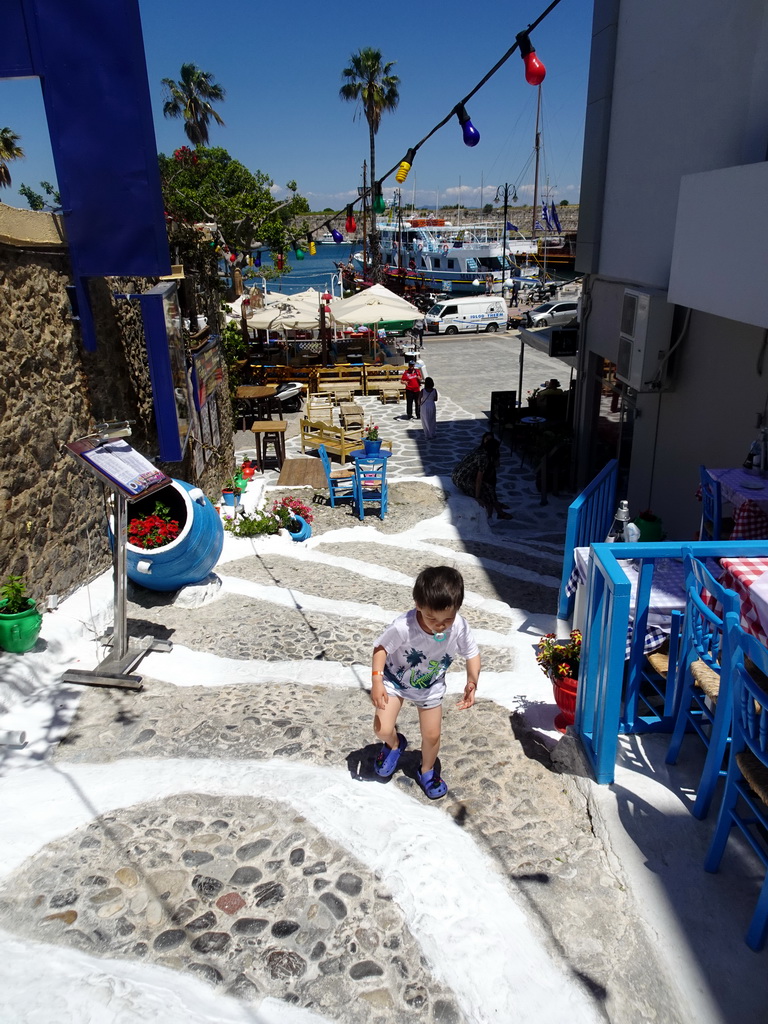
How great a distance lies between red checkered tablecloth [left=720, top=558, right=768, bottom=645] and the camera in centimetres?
321

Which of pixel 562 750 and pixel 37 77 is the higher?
pixel 37 77

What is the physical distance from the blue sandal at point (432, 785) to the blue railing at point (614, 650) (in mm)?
817

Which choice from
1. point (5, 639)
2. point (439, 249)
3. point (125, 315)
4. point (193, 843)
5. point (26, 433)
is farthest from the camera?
point (439, 249)

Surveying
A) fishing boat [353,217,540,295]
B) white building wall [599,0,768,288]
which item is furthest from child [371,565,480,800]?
fishing boat [353,217,540,295]

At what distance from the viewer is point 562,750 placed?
12.8ft

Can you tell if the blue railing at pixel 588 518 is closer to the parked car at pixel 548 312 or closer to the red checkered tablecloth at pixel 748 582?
the red checkered tablecloth at pixel 748 582

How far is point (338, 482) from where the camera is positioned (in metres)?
11.4

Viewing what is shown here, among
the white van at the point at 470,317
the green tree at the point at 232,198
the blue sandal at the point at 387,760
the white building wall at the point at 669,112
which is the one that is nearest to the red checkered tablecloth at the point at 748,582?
the blue sandal at the point at 387,760

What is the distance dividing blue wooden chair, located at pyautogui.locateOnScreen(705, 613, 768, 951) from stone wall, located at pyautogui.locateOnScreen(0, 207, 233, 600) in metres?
5.06

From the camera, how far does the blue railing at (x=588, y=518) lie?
5922 mm

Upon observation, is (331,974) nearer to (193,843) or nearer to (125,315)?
(193,843)

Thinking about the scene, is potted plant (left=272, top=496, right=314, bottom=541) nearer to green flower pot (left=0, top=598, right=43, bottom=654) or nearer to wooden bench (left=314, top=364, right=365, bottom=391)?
green flower pot (left=0, top=598, right=43, bottom=654)

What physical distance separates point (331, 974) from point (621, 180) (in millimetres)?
9743

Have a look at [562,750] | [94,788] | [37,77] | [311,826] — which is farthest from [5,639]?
[37,77]
